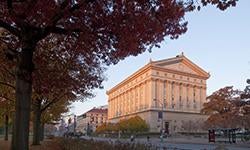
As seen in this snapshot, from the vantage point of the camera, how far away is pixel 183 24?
12.8m

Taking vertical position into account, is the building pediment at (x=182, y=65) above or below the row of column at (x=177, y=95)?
above

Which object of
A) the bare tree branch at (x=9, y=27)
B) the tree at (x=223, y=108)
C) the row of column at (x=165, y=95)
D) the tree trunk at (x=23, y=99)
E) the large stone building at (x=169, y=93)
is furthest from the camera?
the row of column at (x=165, y=95)

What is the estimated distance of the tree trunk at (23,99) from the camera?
44.3 feet

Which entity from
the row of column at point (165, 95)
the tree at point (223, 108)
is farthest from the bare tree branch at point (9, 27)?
the row of column at point (165, 95)

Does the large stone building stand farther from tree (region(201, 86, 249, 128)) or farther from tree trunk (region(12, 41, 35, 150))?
tree trunk (region(12, 41, 35, 150))

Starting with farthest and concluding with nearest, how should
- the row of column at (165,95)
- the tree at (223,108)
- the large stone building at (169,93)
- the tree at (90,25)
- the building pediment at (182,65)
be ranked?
the building pediment at (182,65), the row of column at (165,95), the large stone building at (169,93), the tree at (223,108), the tree at (90,25)

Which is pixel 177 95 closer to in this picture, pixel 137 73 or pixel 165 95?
pixel 165 95

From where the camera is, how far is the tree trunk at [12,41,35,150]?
532 inches

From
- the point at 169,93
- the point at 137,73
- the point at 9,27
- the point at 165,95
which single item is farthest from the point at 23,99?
the point at 137,73

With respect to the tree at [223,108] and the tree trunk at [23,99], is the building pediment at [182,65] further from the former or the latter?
the tree trunk at [23,99]

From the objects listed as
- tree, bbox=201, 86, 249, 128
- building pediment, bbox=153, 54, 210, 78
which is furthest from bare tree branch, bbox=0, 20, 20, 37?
building pediment, bbox=153, 54, 210, 78

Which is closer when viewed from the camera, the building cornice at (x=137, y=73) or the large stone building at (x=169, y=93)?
the large stone building at (x=169, y=93)

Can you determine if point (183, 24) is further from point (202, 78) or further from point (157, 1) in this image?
point (202, 78)

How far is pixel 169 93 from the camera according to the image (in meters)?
157
